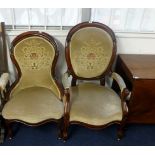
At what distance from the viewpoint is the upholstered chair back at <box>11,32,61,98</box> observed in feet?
5.82

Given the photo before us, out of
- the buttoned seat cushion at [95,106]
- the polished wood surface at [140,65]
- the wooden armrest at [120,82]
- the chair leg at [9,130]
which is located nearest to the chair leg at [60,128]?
the buttoned seat cushion at [95,106]

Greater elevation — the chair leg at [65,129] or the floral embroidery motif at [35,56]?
the floral embroidery motif at [35,56]

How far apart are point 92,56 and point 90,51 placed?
0.16ft

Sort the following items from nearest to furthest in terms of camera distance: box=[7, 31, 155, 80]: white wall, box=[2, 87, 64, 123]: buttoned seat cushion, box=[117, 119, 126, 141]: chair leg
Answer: box=[2, 87, 64, 123]: buttoned seat cushion, box=[117, 119, 126, 141]: chair leg, box=[7, 31, 155, 80]: white wall

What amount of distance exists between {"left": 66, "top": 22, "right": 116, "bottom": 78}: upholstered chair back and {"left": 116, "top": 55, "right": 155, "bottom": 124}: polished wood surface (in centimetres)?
17

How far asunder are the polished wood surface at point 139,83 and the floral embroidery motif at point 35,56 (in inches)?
26.9

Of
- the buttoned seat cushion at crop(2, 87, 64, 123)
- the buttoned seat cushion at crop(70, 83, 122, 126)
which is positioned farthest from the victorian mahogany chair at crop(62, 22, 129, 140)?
the buttoned seat cushion at crop(2, 87, 64, 123)

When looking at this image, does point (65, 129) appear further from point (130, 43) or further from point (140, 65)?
point (130, 43)

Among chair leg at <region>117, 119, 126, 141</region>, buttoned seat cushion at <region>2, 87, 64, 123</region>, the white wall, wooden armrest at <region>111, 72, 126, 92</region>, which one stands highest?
the white wall

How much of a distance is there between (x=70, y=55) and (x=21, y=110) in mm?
621

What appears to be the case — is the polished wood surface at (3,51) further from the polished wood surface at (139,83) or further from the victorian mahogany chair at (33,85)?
the polished wood surface at (139,83)

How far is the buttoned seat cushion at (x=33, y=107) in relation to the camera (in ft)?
5.21

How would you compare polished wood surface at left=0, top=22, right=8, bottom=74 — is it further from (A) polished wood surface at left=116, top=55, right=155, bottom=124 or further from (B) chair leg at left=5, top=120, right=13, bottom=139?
(A) polished wood surface at left=116, top=55, right=155, bottom=124

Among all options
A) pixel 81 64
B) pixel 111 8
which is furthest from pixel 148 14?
pixel 81 64
